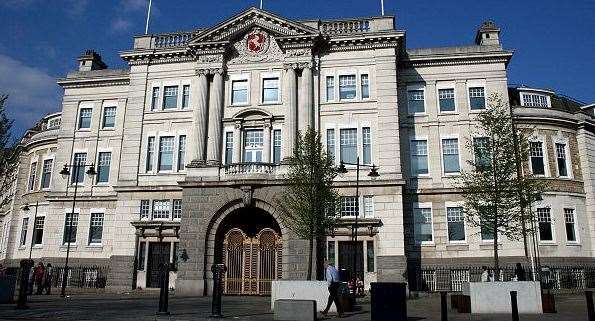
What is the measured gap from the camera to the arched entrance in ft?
105

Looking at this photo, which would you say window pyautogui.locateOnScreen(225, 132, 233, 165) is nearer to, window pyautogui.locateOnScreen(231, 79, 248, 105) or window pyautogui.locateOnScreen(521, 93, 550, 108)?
window pyautogui.locateOnScreen(231, 79, 248, 105)

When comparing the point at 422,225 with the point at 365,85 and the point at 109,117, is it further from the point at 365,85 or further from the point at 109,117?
the point at 109,117

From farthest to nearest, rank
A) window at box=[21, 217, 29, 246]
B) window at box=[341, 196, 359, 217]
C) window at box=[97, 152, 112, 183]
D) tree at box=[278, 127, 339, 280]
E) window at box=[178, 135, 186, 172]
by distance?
window at box=[21, 217, 29, 246]
window at box=[97, 152, 112, 183]
window at box=[178, 135, 186, 172]
window at box=[341, 196, 359, 217]
tree at box=[278, 127, 339, 280]

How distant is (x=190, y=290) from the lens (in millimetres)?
31234

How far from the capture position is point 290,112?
3388 centimetres

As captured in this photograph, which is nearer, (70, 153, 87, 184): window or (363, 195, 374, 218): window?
(363, 195, 374, 218): window

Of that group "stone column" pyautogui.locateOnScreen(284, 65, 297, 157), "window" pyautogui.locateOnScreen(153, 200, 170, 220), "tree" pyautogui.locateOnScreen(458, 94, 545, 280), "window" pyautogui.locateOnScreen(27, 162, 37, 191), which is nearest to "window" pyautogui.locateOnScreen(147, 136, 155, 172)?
"window" pyautogui.locateOnScreen(153, 200, 170, 220)

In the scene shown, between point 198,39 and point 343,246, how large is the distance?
57.4 ft

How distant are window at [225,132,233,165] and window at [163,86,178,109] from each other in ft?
17.7

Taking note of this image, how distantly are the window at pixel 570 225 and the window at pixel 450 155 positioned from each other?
26.6 ft

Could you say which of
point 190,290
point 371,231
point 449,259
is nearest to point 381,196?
point 371,231

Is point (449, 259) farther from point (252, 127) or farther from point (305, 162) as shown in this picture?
point (252, 127)

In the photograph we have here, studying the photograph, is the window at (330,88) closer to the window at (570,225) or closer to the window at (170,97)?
the window at (170,97)

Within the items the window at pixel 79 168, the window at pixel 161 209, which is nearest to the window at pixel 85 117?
the window at pixel 79 168
